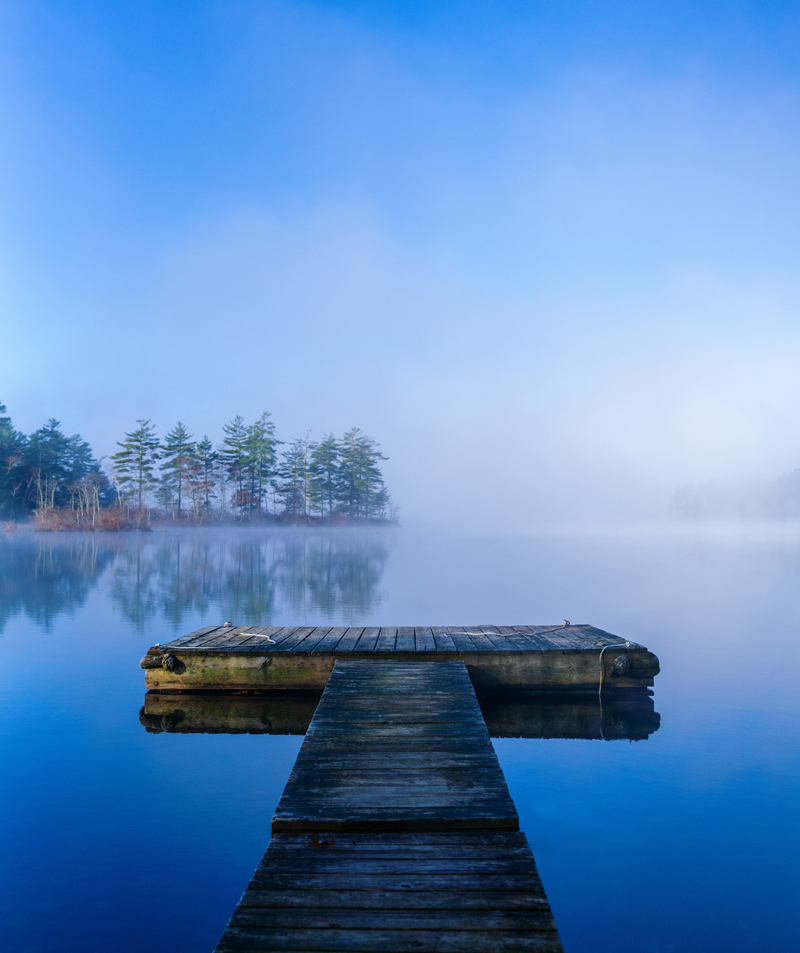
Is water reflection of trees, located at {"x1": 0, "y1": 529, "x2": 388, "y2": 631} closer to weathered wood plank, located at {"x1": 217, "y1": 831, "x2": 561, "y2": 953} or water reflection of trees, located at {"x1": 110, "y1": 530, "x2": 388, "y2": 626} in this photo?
water reflection of trees, located at {"x1": 110, "y1": 530, "x2": 388, "y2": 626}

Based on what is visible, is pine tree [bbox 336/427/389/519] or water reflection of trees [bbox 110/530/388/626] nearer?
water reflection of trees [bbox 110/530/388/626]

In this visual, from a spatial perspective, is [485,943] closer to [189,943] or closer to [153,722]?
[189,943]

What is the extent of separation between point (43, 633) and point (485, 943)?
30.9 feet

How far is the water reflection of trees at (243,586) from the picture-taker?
1106cm

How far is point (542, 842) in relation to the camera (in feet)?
11.7

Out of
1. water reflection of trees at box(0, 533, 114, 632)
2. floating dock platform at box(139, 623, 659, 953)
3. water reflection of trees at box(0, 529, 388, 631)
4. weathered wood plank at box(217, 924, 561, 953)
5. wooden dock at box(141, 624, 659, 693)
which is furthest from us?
water reflection of trees at box(0, 533, 114, 632)

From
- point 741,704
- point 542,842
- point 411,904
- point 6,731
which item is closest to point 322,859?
point 411,904

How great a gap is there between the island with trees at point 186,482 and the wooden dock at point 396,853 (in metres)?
39.2

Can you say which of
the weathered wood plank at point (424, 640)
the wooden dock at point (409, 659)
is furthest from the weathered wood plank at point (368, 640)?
the weathered wood plank at point (424, 640)

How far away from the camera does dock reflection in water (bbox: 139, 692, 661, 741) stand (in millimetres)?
5250

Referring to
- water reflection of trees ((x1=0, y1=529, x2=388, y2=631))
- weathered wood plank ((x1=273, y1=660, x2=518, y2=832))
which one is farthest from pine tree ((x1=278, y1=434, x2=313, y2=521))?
weathered wood plank ((x1=273, y1=660, x2=518, y2=832))

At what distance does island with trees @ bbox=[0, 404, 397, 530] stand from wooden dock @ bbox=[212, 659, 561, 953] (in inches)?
1545

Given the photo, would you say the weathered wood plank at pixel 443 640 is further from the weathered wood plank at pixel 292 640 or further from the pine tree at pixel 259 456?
the pine tree at pixel 259 456

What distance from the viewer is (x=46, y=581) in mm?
15266
